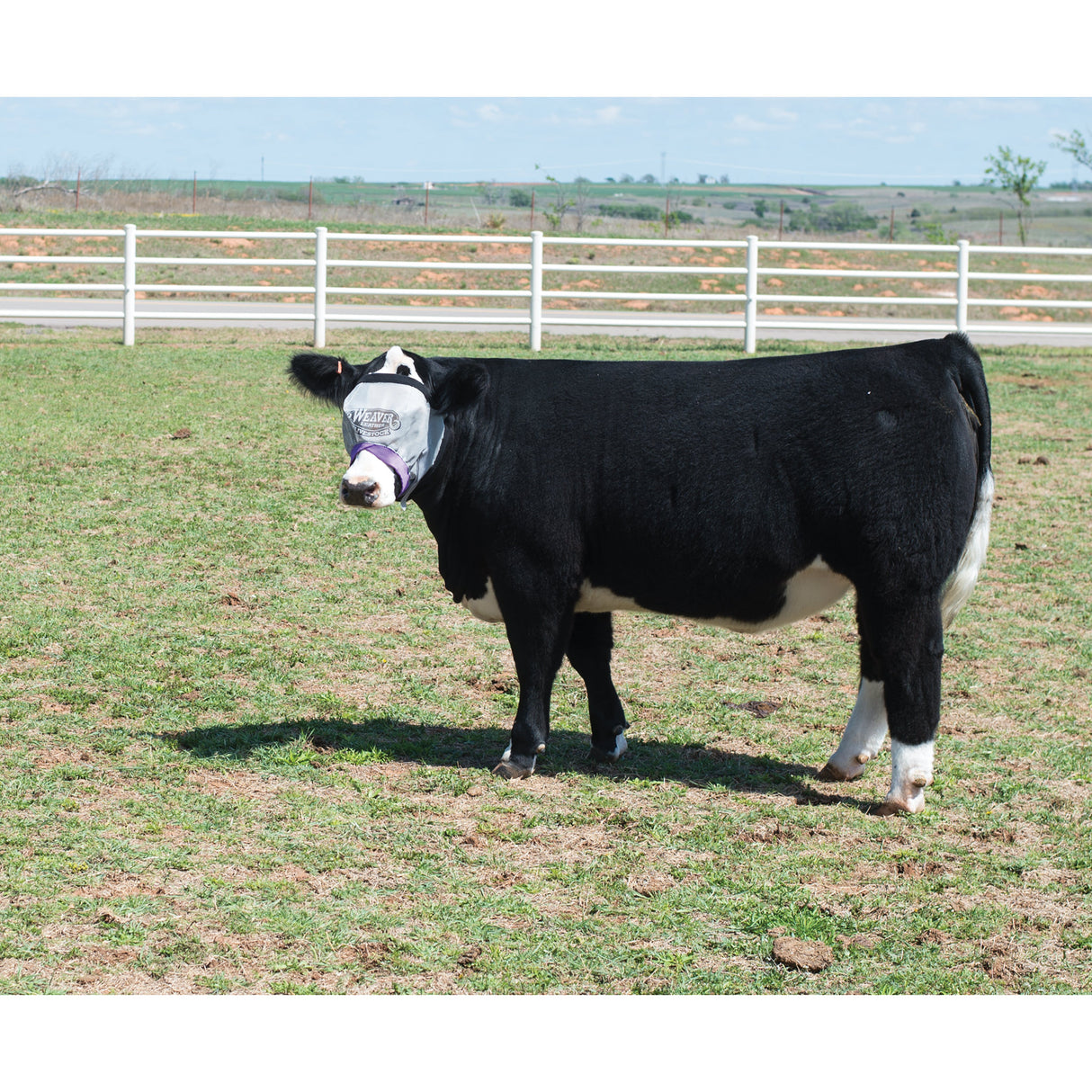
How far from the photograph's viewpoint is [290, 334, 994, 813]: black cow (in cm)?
509

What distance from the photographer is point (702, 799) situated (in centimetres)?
532

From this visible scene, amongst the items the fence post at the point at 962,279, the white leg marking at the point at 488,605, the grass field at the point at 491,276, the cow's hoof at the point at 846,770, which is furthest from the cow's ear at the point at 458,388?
the grass field at the point at 491,276

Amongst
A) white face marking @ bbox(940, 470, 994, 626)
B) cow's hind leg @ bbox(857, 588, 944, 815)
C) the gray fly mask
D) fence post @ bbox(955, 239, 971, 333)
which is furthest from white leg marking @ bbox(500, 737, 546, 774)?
fence post @ bbox(955, 239, 971, 333)

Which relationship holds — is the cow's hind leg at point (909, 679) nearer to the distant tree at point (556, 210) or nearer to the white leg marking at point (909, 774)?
the white leg marking at point (909, 774)

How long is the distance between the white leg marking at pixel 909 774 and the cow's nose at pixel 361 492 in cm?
219

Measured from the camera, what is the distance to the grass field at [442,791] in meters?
3.98

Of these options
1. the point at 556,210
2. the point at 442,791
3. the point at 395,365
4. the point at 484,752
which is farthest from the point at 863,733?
the point at 556,210

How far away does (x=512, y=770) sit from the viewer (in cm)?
548

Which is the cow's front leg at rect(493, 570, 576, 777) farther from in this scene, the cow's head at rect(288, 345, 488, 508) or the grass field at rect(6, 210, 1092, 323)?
the grass field at rect(6, 210, 1092, 323)

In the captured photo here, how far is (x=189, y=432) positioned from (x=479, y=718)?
21.3 feet

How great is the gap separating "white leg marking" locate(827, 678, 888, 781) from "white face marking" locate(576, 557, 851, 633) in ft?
1.37

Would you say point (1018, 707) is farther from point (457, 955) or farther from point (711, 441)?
point (457, 955)

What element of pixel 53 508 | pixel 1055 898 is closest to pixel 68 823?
pixel 1055 898

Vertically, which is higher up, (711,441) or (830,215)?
(830,215)
